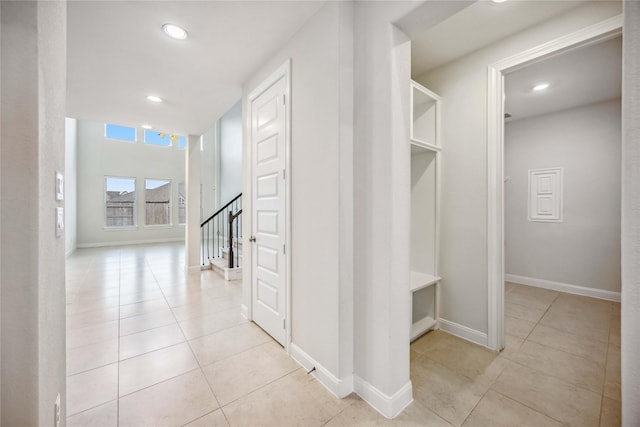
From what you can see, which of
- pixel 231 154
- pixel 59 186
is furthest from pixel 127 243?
pixel 59 186

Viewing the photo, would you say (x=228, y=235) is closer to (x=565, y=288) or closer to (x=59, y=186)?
(x=59, y=186)

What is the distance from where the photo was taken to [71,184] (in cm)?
679

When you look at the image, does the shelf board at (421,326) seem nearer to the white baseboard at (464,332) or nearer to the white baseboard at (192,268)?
the white baseboard at (464,332)

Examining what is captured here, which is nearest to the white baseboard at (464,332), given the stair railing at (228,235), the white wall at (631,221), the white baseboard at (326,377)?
the white baseboard at (326,377)

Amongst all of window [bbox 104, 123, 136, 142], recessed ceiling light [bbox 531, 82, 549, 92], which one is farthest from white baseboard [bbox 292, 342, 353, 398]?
window [bbox 104, 123, 136, 142]

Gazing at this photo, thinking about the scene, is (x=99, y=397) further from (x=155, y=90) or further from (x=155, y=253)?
(x=155, y=253)

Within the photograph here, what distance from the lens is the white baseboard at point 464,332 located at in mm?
2361

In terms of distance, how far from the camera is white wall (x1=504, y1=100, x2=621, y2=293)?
3.56 meters

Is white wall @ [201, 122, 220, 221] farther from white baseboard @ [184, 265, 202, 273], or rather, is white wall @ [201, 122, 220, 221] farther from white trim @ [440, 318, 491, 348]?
white trim @ [440, 318, 491, 348]

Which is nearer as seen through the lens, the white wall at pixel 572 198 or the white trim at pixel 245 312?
the white trim at pixel 245 312

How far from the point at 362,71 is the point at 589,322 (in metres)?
3.64

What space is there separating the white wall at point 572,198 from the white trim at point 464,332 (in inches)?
107

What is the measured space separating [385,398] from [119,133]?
10.2 meters

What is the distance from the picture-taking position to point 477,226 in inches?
95.7
